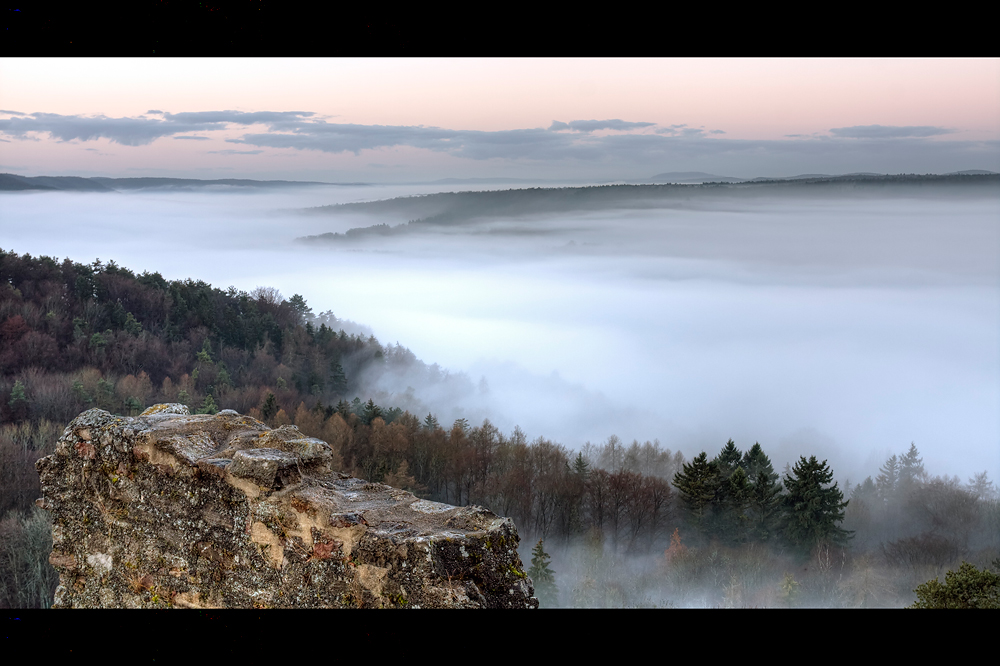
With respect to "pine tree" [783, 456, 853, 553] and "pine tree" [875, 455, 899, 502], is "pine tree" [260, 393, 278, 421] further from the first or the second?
"pine tree" [875, 455, 899, 502]

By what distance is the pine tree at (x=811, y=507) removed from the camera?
17.3m

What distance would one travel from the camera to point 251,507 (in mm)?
4500

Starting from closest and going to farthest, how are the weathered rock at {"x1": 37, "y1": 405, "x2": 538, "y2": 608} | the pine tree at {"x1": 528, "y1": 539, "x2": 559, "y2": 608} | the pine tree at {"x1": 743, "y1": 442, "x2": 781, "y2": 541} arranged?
the weathered rock at {"x1": 37, "y1": 405, "x2": 538, "y2": 608} < the pine tree at {"x1": 528, "y1": 539, "x2": 559, "y2": 608} < the pine tree at {"x1": 743, "y1": 442, "x2": 781, "y2": 541}

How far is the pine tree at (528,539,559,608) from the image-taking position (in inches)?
622

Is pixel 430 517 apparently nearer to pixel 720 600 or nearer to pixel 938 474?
pixel 720 600

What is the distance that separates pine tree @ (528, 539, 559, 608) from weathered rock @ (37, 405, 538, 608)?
11.9 meters

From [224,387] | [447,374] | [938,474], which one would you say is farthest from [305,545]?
[938,474]

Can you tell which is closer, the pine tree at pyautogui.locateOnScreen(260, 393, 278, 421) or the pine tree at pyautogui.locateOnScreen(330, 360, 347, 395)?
the pine tree at pyautogui.locateOnScreen(260, 393, 278, 421)

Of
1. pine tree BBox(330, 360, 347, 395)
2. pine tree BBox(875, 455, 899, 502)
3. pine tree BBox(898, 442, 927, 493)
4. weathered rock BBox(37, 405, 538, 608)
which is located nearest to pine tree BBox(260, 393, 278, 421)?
pine tree BBox(330, 360, 347, 395)

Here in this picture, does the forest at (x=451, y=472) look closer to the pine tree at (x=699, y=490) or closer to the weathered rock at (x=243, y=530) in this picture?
the pine tree at (x=699, y=490)

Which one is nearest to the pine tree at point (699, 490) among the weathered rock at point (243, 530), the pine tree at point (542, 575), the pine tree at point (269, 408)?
the pine tree at point (542, 575)

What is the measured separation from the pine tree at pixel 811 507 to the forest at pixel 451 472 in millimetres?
51

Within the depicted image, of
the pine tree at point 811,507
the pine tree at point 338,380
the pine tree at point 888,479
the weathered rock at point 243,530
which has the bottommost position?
the pine tree at point 888,479

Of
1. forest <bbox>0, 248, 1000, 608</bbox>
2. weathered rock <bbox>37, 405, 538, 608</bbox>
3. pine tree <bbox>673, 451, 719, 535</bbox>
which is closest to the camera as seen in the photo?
weathered rock <bbox>37, 405, 538, 608</bbox>
